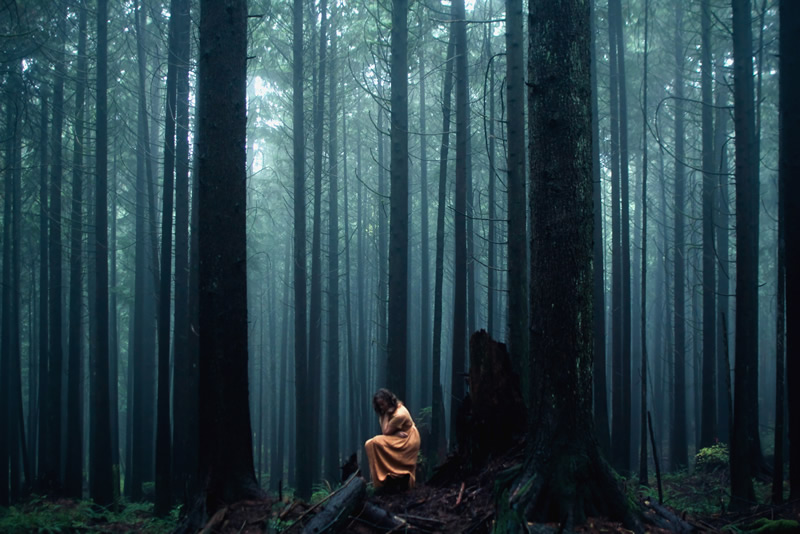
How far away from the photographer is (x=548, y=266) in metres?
5.45

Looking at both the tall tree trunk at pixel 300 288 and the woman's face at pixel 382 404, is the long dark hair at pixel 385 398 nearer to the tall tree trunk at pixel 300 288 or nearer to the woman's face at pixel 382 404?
the woman's face at pixel 382 404

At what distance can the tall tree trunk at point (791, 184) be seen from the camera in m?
8.46

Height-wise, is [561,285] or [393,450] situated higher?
[561,285]

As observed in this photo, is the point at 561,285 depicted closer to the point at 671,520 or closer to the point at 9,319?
the point at 671,520

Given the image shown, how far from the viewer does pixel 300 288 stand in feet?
57.2

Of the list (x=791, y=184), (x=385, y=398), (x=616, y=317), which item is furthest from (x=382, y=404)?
(x=616, y=317)

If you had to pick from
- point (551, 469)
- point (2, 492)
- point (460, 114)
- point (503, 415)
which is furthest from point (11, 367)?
point (551, 469)

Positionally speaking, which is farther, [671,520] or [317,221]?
[317,221]

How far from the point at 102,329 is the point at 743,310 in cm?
1301

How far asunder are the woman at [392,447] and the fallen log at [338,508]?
2127mm

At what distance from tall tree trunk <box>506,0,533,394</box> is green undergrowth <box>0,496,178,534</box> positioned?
6782 millimetres

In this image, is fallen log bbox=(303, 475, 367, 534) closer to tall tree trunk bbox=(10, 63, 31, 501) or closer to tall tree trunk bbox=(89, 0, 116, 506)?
tall tree trunk bbox=(89, 0, 116, 506)

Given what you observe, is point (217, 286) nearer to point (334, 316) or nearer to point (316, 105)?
point (316, 105)

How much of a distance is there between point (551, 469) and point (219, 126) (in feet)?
16.5
